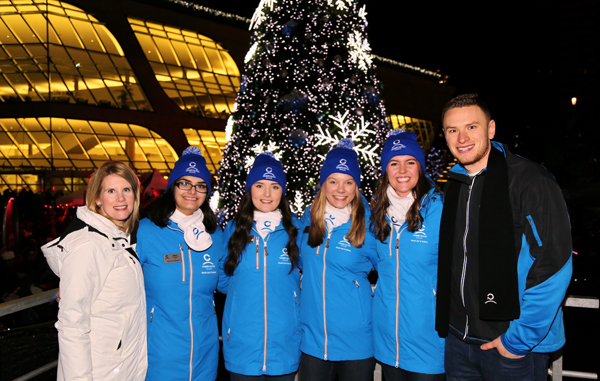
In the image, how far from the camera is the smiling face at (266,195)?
360cm

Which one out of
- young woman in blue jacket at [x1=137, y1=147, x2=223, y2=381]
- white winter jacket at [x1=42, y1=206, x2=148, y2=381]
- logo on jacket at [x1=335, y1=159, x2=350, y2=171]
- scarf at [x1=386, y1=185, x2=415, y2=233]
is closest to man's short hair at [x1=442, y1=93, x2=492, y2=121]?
scarf at [x1=386, y1=185, x2=415, y2=233]

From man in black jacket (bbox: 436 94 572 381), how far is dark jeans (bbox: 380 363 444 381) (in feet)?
0.45

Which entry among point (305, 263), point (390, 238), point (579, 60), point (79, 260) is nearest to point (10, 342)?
point (79, 260)

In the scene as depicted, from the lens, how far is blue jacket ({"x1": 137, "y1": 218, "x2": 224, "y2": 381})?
10.2ft

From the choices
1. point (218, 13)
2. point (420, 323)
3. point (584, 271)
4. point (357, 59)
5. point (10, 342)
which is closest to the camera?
point (420, 323)

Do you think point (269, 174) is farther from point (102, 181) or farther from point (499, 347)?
point (499, 347)

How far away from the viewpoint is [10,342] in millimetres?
5125

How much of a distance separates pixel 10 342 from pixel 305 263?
4.27 metres

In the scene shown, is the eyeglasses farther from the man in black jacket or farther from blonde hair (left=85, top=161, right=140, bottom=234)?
the man in black jacket

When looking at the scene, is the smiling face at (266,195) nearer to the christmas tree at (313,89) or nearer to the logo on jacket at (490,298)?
the logo on jacket at (490,298)

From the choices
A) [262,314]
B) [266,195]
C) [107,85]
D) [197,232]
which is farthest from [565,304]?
[107,85]

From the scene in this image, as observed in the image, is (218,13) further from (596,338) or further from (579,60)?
(579,60)

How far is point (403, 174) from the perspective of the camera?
343 cm

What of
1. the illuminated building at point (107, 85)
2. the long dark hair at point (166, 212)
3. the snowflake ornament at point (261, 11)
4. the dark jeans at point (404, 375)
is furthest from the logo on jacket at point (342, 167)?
the illuminated building at point (107, 85)
